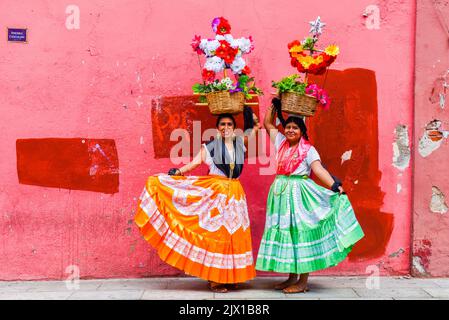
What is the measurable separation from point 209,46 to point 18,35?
226 cm

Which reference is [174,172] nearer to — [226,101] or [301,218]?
[226,101]

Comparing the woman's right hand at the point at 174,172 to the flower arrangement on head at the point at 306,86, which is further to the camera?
the woman's right hand at the point at 174,172

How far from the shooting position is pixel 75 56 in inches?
258

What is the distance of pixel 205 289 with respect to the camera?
604cm

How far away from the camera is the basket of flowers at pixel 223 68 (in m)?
5.74

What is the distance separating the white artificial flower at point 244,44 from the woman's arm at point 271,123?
0.64 m

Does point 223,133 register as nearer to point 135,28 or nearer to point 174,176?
point 174,176

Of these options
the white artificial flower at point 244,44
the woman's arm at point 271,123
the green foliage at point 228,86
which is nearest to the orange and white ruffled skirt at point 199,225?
the woman's arm at point 271,123

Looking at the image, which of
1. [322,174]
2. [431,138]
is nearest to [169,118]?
[322,174]

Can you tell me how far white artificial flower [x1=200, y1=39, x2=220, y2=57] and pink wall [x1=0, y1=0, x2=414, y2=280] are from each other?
2.51 feet

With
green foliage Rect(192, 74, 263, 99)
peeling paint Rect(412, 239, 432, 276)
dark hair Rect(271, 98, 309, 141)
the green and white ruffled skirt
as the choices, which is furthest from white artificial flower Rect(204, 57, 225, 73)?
peeling paint Rect(412, 239, 432, 276)

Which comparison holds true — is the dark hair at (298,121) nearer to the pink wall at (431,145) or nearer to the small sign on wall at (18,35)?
the pink wall at (431,145)

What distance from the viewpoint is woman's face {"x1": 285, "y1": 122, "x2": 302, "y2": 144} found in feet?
19.4

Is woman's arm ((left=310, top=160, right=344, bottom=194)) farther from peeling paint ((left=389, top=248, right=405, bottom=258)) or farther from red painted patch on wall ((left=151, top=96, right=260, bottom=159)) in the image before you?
peeling paint ((left=389, top=248, right=405, bottom=258))
